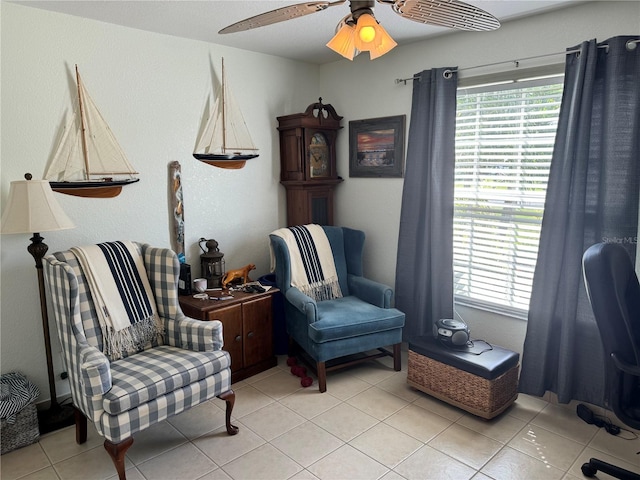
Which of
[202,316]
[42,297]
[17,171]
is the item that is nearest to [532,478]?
[202,316]

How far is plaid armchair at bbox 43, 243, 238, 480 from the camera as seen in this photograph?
208 cm

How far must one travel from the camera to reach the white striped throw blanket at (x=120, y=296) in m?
2.50

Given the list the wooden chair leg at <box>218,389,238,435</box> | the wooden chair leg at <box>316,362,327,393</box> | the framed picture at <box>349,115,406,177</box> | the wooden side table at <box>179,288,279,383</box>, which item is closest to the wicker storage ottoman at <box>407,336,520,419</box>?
the wooden chair leg at <box>316,362,327,393</box>

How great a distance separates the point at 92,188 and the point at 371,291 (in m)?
2.02

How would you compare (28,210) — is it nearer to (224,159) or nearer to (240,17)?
(224,159)

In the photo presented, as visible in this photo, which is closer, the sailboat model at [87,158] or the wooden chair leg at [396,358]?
the sailboat model at [87,158]

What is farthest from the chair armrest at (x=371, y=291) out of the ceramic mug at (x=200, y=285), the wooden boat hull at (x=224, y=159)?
the wooden boat hull at (x=224, y=159)

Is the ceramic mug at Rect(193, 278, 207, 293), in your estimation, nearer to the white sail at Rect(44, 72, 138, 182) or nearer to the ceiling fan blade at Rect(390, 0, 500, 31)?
the white sail at Rect(44, 72, 138, 182)

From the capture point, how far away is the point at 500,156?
304 centimetres

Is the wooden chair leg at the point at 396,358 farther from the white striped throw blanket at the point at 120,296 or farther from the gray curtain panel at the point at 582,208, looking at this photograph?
the white striped throw blanket at the point at 120,296

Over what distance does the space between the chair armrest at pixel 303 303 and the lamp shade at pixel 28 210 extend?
1489mm

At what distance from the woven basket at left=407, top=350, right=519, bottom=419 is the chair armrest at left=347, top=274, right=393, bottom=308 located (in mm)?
469

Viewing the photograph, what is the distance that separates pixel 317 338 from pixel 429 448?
0.92 m

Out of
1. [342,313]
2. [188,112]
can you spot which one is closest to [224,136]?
[188,112]
